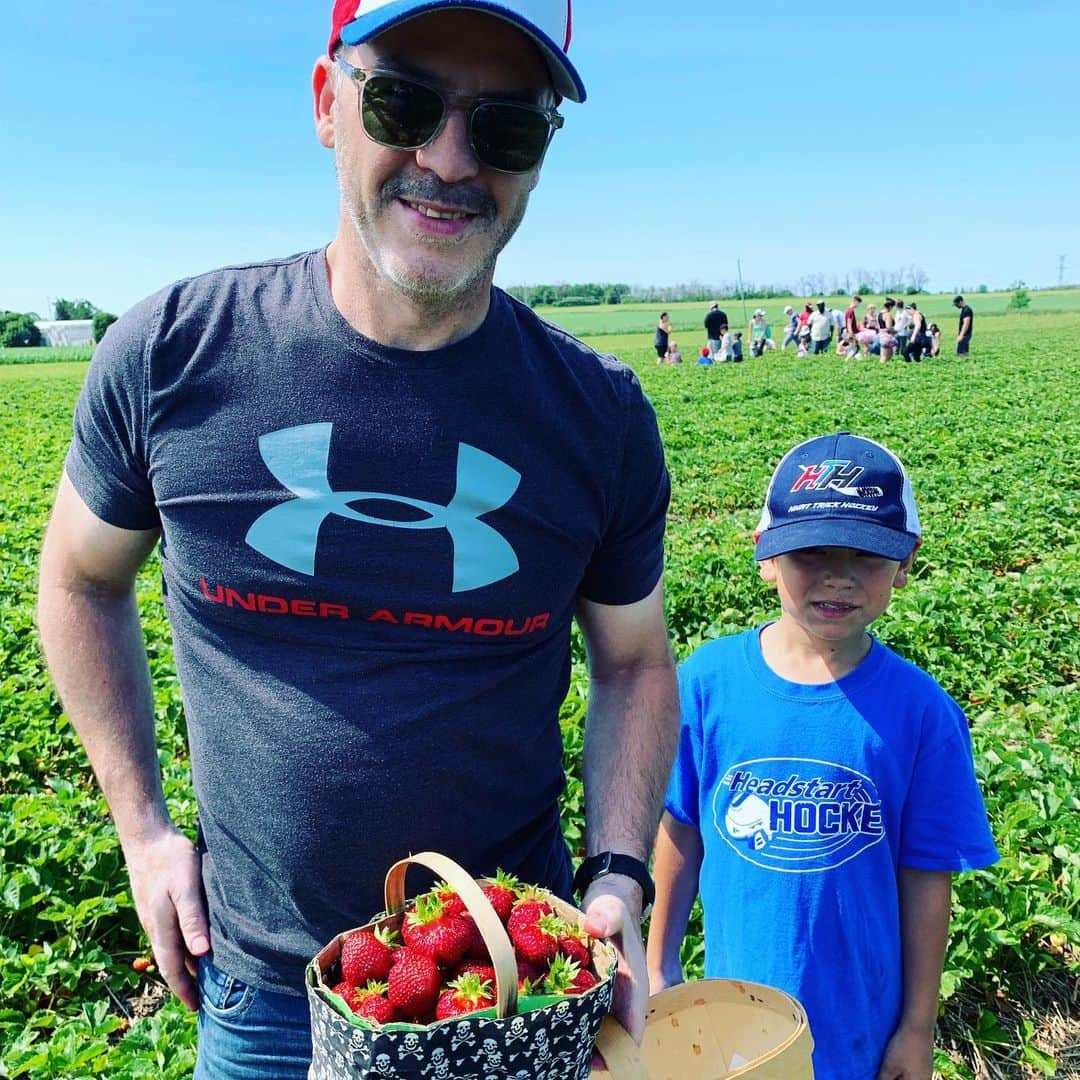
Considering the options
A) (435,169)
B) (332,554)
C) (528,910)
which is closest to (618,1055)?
(528,910)

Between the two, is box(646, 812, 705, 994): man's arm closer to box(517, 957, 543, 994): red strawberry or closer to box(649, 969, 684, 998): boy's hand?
box(649, 969, 684, 998): boy's hand

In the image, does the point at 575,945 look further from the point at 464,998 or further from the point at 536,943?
the point at 464,998

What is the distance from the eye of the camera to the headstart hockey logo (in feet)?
8.52

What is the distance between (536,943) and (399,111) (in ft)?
4.78

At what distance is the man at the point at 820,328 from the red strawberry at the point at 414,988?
41179 mm

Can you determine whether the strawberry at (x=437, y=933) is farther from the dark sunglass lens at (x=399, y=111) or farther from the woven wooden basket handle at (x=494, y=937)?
the dark sunglass lens at (x=399, y=111)

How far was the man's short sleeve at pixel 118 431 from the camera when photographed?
1992 millimetres

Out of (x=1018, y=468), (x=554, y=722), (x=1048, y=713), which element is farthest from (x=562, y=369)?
(x=1018, y=468)

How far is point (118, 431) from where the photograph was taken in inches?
80.3

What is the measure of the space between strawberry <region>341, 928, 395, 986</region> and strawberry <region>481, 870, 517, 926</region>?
0.62 feet

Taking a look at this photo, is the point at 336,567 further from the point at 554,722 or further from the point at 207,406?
the point at 554,722

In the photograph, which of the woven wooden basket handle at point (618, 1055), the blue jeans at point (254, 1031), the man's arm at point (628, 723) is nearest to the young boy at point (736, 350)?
the man's arm at point (628, 723)

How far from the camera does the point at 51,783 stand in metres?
5.13

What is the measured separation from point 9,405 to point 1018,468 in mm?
27775
